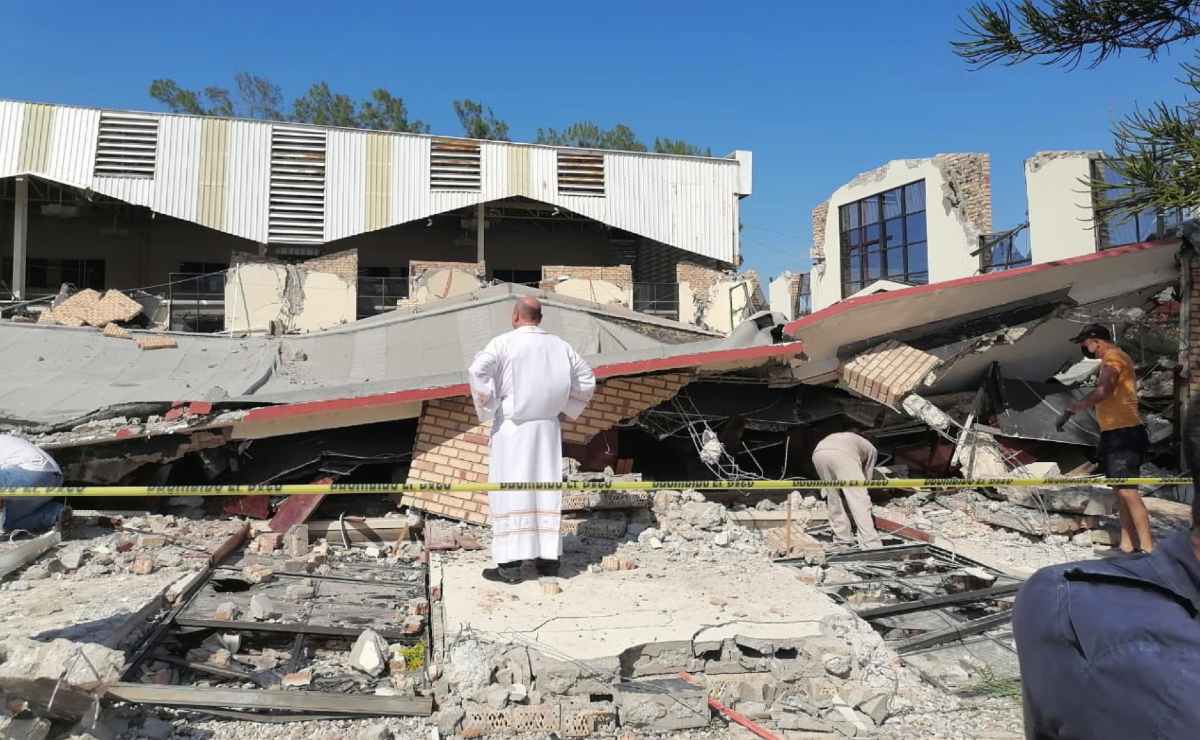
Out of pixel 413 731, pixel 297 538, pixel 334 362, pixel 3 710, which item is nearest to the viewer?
pixel 3 710

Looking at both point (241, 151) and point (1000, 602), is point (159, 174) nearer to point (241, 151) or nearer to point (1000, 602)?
point (241, 151)

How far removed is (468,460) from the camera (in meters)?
6.17

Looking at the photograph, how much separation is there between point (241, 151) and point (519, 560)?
1663 centimetres

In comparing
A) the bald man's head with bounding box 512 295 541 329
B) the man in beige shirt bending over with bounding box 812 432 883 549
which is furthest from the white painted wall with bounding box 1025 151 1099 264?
the bald man's head with bounding box 512 295 541 329

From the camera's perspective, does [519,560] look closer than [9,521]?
Yes

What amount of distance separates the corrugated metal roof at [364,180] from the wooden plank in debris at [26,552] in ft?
46.1

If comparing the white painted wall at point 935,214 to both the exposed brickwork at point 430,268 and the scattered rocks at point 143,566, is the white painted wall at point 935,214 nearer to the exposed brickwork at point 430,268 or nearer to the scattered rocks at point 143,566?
the exposed brickwork at point 430,268

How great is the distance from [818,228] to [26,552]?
2074 cm

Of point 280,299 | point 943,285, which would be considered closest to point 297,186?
point 280,299

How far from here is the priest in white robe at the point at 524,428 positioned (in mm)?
4547

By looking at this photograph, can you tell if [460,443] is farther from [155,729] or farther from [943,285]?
[943,285]

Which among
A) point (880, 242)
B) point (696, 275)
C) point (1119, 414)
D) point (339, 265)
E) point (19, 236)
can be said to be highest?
point (880, 242)

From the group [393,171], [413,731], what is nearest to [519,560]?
[413,731]

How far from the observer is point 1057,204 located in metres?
14.9
